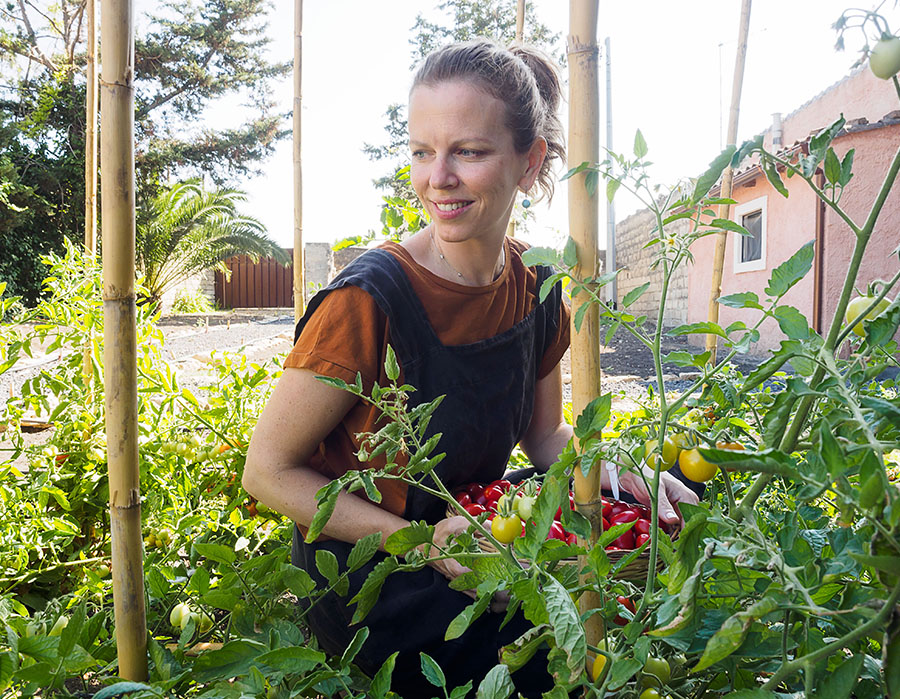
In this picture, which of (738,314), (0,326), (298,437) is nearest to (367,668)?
(298,437)

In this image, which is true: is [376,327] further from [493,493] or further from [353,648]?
[353,648]

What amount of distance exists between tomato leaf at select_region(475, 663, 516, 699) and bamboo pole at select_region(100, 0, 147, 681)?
0.46 m

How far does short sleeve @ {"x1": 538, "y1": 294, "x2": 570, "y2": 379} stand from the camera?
1715 mm

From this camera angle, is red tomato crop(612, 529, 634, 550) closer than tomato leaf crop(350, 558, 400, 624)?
No

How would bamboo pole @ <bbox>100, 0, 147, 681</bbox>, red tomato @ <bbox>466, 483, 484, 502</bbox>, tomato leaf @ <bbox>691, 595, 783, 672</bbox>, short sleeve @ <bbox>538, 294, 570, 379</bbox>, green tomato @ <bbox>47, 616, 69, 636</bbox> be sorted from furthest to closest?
short sleeve @ <bbox>538, 294, 570, 379</bbox>
red tomato @ <bbox>466, 483, 484, 502</bbox>
green tomato @ <bbox>47, 616, 69, 636</bbox>
bamboo pole @ <bbox>100, 0, 147, 681</bbox>
tomato leaf @ <bbox>691, 595, 783, 672</bbox>

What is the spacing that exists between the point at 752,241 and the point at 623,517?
9.39 metres

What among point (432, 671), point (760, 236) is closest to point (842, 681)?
point (432, 671)

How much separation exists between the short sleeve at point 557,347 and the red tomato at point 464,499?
413 mm

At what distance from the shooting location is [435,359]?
1376 millimetres

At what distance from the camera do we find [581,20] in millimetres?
708

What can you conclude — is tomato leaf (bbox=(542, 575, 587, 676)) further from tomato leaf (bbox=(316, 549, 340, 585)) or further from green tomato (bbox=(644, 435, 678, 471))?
tomato leaf (bbox=(316, 549, 340, 585))

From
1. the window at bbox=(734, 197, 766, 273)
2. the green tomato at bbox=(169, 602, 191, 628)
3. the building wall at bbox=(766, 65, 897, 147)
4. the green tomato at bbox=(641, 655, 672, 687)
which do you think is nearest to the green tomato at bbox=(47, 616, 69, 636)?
the green tomato at bbox=(169, 602, 191, 628)

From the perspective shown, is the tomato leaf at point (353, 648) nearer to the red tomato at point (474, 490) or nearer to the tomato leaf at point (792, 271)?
the tomato leaf at point (792, 271)

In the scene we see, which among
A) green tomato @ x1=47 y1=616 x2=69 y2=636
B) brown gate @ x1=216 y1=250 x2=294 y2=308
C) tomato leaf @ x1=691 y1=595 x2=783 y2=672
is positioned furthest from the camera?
brown gate @ x1=216 y1=250 x2=294 y2=308
